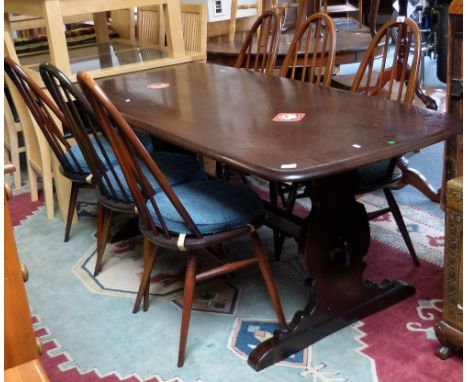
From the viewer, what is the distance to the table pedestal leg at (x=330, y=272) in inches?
77.7

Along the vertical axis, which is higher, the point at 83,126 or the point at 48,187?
the point at 83,126

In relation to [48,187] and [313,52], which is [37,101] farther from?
[313,52]

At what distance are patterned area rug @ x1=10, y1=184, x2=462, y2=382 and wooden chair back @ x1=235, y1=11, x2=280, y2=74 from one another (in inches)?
32.8

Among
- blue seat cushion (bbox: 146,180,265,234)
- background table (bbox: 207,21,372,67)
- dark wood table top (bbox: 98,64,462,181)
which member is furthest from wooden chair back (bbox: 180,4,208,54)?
blue seat cushion (bbox: 146,180,265,234)

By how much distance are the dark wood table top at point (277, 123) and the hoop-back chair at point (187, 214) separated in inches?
6.1

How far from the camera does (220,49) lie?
3553mm

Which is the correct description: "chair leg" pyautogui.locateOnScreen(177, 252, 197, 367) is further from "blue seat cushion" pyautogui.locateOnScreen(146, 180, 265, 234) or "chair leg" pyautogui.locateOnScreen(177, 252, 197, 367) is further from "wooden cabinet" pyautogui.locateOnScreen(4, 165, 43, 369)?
"wooden cabinet" pyautogui.locateOnScreen(4, 165, 43, 369)

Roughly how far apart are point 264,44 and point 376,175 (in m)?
1.19

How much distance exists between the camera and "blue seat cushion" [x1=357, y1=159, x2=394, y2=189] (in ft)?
7.42

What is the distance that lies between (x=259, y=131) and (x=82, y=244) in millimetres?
1352

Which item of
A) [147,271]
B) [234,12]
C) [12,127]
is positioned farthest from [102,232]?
[234,12]

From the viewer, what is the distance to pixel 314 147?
1.71 m

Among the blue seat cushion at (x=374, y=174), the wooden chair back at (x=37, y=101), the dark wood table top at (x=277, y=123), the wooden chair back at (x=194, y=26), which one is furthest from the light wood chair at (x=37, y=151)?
the blue seat cushion at (x=374, y=174)

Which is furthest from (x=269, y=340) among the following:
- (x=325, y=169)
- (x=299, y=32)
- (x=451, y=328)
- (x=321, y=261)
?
(x=299, y=32)
